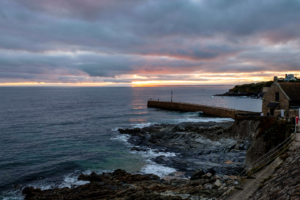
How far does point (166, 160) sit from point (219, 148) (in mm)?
8512

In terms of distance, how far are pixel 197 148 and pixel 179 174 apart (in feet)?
31.2

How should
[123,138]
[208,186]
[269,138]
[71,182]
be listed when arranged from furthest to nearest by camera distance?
1. [123,138]
2. [71,182]
3. [269,138]
4. [208,186]

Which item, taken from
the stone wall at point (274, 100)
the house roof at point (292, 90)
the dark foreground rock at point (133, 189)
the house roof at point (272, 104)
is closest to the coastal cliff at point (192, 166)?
the dark foreground rock at point (133, 189)

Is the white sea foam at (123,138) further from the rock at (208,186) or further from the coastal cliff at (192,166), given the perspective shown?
the rock at (208,186)

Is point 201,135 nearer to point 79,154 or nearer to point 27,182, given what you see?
point 79,154

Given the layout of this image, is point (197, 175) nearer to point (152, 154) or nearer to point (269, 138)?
point (269, 138)

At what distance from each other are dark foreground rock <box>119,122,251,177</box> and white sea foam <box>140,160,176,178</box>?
844mm

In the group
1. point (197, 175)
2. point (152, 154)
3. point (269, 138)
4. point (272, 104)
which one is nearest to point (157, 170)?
point (197, 175)

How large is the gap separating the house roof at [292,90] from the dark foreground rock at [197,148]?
864 centimetres

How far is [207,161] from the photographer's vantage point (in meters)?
25.7

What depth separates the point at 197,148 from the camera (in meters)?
31.1

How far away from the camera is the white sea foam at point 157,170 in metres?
23.1

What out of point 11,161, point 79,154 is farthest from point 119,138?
point 11,161

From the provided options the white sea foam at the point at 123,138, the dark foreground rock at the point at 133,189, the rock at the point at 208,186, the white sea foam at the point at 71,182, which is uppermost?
the rock at the point at 208,186
